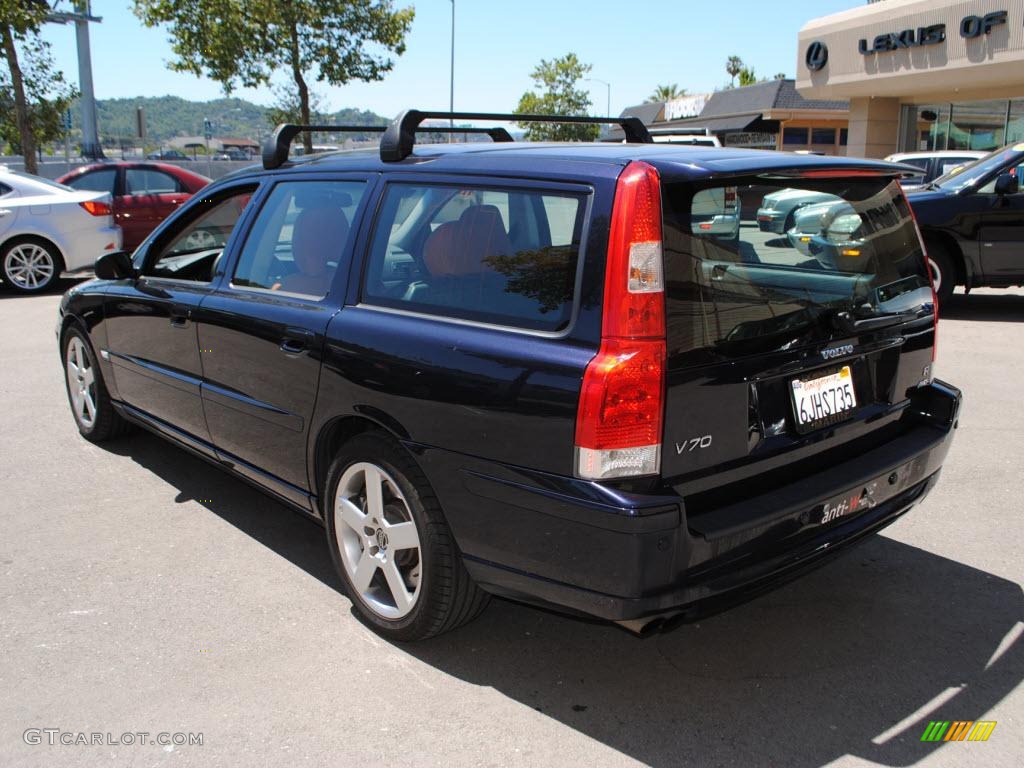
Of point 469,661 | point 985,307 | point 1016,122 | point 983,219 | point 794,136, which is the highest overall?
point 794,136

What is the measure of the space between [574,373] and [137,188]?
13.3m

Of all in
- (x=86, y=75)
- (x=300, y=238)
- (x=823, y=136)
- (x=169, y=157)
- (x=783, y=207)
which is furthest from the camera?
(x=169, y=157)

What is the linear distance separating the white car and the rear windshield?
36.5 feet

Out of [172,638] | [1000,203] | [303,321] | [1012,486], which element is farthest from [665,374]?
[1000,203]

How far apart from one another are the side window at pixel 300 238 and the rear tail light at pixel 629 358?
134 centimetres

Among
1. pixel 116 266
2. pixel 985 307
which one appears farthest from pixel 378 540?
pixel 985 307

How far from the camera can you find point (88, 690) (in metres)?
3.17

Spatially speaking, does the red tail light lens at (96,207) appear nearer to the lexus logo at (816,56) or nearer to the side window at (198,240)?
the side window at (198,240)

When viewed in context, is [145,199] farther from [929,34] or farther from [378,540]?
[929,34]

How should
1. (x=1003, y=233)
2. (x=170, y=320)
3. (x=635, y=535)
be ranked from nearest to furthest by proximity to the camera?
(x=635, y=535), (x=170, y=320), (x=1003, y=233)

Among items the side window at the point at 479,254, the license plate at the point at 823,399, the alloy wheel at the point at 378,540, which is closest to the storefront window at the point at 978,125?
the license plate at the point at 823,399

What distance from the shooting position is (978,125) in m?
25.0

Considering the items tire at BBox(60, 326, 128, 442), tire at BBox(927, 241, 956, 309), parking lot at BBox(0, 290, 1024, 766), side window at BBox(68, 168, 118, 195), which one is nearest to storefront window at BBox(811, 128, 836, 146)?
tire at BBox(927, 241, 956, 309)

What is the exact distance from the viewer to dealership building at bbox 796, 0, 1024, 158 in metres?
21.7
